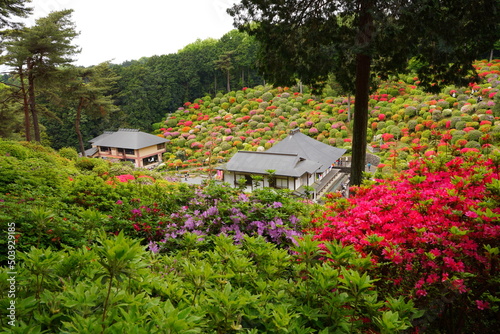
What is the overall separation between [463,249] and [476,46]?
4.56 m

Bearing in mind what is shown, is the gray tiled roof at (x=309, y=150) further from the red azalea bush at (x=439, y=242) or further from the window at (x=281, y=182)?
the red azalea bush at (x=439, y=242)

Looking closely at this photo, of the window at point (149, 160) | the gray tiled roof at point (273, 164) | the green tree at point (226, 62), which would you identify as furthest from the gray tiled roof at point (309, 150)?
the green tree at point (226, 62)

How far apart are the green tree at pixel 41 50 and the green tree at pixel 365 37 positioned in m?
13.3

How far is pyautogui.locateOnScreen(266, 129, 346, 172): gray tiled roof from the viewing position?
55.9 feet

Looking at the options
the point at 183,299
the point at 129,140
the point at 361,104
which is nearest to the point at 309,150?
the point at 361,104

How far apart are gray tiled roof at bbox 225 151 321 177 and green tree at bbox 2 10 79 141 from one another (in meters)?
9.91

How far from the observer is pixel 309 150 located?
1742 centimetres

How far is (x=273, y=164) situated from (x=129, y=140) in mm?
18373

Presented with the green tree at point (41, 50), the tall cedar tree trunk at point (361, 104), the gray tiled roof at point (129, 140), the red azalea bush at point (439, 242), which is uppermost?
the green tree at point (41, 50)

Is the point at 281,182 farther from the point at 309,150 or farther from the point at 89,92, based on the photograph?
the point at 89,92

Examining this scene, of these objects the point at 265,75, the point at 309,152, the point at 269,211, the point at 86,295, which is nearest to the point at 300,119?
the point at 309,152

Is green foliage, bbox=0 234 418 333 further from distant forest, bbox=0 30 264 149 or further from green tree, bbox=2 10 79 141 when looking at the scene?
distant forest, bbox=0 30 264 149

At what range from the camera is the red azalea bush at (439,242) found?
200 cm

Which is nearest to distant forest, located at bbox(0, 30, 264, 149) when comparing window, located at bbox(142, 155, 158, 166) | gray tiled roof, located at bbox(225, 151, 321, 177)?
window, located at bbox(142, 155, 158, 166)
